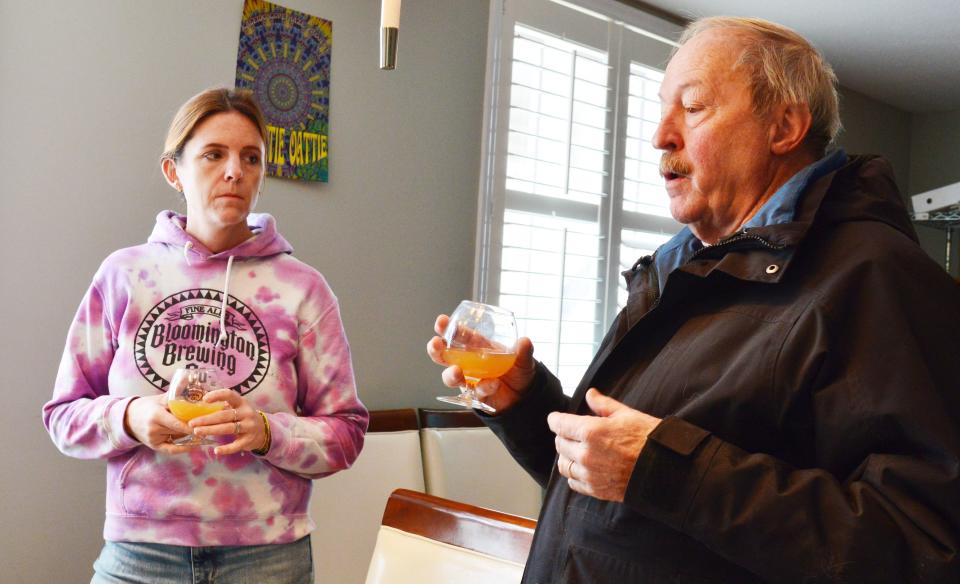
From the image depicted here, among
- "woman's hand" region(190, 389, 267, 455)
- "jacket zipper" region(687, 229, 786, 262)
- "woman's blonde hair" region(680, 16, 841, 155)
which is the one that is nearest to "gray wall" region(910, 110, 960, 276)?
"woman's blonde hair" region(680, 16, 841, 155)

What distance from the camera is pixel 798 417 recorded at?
0.96 m

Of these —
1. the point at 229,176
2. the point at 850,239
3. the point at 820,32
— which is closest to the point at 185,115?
the point at 229,176

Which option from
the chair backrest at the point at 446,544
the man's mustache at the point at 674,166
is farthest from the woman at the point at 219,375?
the man's mustache at the point at 674,166

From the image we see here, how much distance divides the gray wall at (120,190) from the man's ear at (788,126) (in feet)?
6.21

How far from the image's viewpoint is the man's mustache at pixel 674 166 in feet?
4.07

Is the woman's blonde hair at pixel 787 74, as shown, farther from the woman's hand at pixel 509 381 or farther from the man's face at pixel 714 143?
the woman's hand at pixel 509 381

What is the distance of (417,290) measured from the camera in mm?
3236

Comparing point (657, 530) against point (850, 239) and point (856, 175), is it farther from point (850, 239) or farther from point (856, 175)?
point (856, 175)

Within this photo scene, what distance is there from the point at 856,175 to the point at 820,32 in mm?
3660

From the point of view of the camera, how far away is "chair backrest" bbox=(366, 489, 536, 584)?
1.19 metres

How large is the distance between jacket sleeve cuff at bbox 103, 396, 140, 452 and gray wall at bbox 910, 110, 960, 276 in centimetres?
531

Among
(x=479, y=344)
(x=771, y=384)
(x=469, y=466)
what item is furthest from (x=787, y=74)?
(x=469, y=466)

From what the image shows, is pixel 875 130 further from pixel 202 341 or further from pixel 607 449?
pixel 607 449

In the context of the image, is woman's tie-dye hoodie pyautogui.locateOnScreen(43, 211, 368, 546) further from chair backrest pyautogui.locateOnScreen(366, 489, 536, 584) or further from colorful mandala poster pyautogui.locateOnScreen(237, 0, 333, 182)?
colorful mandala poster pyautogui.locateOnScreen(237, 0, 333, 182)
